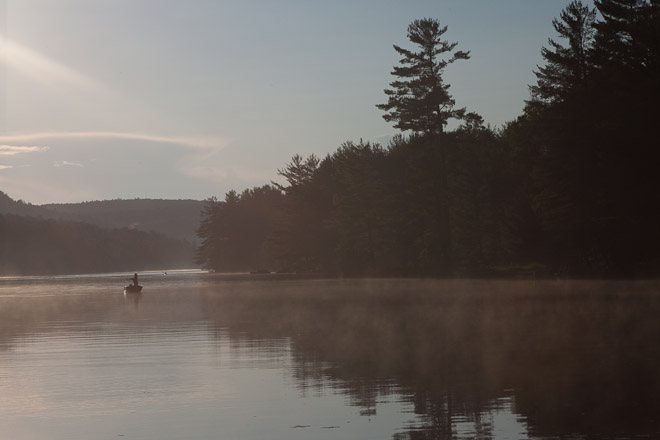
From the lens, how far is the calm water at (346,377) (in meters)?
12.3

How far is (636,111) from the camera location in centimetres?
5988

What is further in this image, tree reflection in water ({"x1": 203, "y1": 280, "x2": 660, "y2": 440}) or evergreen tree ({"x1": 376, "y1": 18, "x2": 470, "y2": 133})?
evergreen tree ({"x1": 376, "y1": 18, "x2": 470, "y2": 133})

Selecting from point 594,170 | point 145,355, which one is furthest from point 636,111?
point 145,355

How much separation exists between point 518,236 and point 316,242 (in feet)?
209

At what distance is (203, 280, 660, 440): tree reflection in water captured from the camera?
12523 mm

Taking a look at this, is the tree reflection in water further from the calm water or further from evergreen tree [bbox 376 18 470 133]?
evergreen tree [bbox 376 18 470 133]

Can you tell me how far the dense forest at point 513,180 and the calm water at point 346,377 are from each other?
1218 inches

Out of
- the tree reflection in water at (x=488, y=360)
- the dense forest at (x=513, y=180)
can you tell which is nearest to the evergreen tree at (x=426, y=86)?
the dense forest at (x=513, y=180)

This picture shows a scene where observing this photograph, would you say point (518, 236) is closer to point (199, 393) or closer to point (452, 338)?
point (452, 338)

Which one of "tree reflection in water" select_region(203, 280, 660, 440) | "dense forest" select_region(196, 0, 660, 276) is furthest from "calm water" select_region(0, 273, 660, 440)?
"dense forest" select_region(196, 0, 660, 276)

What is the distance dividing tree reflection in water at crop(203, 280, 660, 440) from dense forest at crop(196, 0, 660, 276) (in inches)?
1021

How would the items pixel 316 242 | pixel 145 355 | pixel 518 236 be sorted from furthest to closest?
pixel 316 242, pixel 518 236, pixel 145 355

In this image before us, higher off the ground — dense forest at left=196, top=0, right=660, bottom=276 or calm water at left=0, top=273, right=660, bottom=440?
dense forest at left=196, top=0, right=660, bottom=276

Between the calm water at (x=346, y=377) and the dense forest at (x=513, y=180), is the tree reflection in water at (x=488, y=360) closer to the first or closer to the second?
the calm water at (x=346, y=377)
